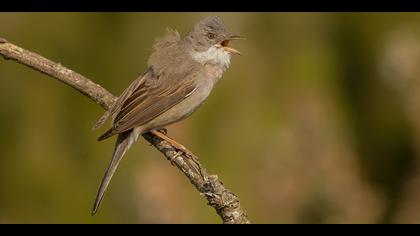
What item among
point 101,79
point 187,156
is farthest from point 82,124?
point 187,156

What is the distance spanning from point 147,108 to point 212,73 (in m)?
0.62

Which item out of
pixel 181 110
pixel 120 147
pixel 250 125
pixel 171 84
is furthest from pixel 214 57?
pixel 250 125

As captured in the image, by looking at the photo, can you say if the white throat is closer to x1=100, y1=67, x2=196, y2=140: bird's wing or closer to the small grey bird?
the small grey bird

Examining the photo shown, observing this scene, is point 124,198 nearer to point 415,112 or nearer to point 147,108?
point 147,108

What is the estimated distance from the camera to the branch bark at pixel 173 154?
5.18 m

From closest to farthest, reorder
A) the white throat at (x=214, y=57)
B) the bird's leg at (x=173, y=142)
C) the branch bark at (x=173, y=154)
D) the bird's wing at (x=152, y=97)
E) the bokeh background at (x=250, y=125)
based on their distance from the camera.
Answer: the branch bark at (x=173, y=154) < the bird's leg at (x=173, y=142) < the bird's wing at (x=152, y=97) < the white throat at (x=214, y=57) < the bokeh background at (x=250, y=125)

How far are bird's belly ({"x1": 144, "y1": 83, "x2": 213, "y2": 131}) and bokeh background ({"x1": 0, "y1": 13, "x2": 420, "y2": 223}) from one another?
3.88ft

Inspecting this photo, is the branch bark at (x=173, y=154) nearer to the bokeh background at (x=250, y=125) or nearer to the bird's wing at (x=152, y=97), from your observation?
the bird's wing at (x=152, y=97)

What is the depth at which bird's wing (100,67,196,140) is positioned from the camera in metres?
6.45

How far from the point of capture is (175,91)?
6.71m

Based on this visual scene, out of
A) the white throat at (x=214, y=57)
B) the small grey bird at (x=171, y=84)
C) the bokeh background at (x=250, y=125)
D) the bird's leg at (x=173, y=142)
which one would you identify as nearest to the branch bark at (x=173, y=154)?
the bird's leg at (x=173, y=142)

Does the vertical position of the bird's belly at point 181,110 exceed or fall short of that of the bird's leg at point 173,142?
it exceeds it

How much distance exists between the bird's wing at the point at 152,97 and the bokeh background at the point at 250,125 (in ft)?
4.03

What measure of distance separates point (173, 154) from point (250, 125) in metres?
2.56
